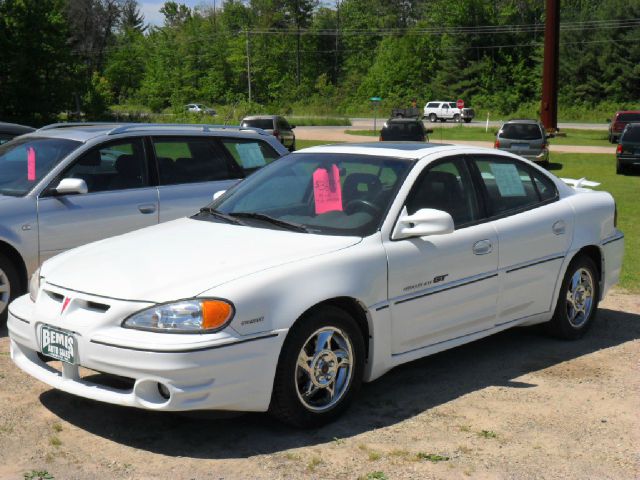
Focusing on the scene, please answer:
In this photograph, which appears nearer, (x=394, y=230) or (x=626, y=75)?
(x=394, y=230)

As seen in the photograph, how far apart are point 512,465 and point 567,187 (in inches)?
122

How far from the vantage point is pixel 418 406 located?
5262mm

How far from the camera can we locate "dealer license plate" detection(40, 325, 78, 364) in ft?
14.8

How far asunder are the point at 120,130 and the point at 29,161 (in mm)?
821

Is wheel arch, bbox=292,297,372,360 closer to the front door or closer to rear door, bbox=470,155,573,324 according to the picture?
the front door

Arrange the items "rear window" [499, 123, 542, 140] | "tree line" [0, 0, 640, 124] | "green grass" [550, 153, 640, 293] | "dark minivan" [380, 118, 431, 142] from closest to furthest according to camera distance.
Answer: "green grass" [550, 153, 640, 293]
"rear window" [499, 123, 542, 140]
"dark minivan" [380, 118, 431, 142]
"tree line" [0, 0, 640, 124]

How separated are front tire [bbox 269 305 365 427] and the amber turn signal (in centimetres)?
40

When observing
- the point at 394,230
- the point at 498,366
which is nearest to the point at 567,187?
the point at 498,366

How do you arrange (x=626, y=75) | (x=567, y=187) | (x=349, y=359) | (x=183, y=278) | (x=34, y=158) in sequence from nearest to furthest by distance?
(x=183, y=278)
(x=349, y=359)
(x=567, y=187)
(x=34, y=158)
(x=626, y=75)

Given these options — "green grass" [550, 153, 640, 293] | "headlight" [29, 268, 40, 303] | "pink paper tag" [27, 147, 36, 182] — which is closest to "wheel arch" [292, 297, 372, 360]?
"headlight" [29, 268, 40, 303]

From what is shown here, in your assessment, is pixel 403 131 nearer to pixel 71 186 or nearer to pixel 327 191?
pixel 71 186

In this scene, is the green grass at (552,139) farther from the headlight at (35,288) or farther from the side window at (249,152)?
the headlight at (35,288)

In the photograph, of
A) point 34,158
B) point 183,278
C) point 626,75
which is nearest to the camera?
point 183,278

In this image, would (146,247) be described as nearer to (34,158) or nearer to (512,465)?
(512,465)
